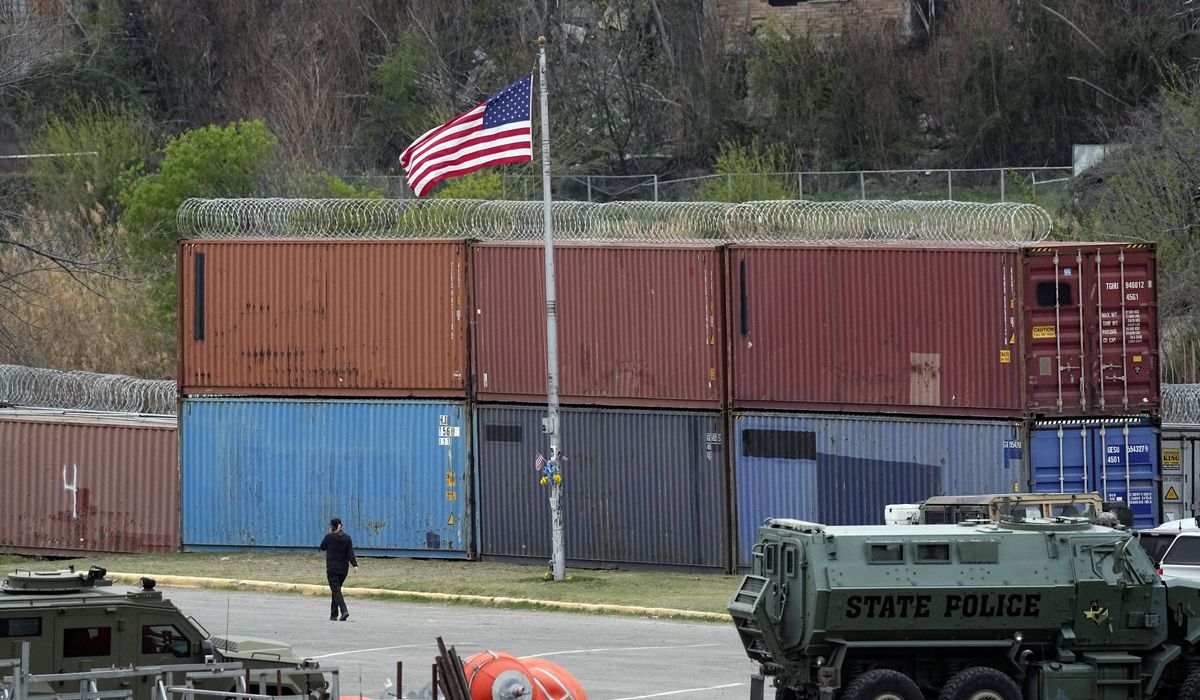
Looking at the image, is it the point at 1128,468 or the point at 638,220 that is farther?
the point at 638,220

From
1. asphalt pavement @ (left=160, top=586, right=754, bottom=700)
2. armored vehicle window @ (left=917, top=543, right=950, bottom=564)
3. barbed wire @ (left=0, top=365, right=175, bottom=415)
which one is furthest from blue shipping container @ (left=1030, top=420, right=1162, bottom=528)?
barbed wire @ (left=0, top=365, right=175, bottom=415)

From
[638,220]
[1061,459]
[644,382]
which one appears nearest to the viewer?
[1061,459]

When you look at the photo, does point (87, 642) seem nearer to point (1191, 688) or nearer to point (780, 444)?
point (1191, 688)

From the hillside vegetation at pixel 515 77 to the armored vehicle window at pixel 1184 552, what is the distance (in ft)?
103

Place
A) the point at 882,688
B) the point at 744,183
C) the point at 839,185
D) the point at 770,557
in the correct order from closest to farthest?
the point at 882,688, the point at 770,557, the point at 744,183, the point at 839,185

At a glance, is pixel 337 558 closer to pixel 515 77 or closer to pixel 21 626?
pixel 21 626

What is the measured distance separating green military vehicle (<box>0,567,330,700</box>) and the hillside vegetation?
3579 cm

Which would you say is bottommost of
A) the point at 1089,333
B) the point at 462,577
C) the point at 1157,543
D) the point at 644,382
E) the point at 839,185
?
the point at 462,577

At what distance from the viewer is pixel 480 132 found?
93.5 ft

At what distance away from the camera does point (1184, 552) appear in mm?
21016

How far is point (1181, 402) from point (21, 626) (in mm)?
23077

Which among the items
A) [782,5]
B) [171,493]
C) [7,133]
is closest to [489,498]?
[171,493]

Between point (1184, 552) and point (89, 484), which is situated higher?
point (89, 484)

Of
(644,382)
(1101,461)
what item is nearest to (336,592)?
(644,382)
